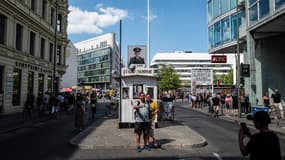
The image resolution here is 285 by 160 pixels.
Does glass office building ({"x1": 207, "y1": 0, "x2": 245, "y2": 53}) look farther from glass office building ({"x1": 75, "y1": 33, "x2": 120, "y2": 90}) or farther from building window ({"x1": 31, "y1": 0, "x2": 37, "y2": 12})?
glass office building ({"x1": 75, "y1": 33, "x2": 120, "y2": 90})

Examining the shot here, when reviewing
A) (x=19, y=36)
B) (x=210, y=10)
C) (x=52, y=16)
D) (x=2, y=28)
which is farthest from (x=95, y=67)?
(x=2, y=28)

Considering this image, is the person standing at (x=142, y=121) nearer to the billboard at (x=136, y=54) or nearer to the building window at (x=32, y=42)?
the billboard at (x=136, y=54)

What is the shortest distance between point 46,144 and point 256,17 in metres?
17.5

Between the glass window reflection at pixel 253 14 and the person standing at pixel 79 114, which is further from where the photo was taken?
the glass window reflection at pixel 253 14

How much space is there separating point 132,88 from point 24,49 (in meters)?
14.9

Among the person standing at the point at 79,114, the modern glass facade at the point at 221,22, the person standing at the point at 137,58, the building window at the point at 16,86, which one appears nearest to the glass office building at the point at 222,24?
the modern glass facade at the point at 221,22

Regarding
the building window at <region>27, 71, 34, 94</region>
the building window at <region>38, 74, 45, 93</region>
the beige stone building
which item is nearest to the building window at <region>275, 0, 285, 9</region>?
the beige stone building

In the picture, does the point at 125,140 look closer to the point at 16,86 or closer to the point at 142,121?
the point at 142,121

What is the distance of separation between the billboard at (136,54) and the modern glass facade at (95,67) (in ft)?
279

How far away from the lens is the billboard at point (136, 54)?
13211 mm

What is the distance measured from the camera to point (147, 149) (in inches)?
325

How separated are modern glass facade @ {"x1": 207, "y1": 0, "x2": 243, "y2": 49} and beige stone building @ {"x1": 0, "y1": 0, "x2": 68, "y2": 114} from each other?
1747 centimetres

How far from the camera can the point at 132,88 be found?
42.7ft

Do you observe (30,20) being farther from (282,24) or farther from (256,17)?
(282,24)
